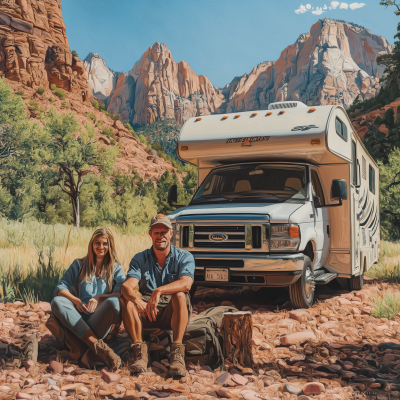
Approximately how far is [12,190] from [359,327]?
25.7 m

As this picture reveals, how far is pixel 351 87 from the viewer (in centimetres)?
14162

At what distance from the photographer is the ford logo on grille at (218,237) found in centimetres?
699

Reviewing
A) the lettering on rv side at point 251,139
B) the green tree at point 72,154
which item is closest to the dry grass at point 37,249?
the lettering on rv side at point 251,139

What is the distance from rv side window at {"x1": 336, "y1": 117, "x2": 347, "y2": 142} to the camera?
8.13 metres

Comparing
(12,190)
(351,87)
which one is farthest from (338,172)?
(351,87)

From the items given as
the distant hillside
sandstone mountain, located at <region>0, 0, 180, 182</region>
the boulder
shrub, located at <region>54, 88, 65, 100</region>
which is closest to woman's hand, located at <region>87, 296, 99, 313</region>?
the boulder

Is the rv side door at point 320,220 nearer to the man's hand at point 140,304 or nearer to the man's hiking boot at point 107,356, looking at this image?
the man's hand at point 140,304

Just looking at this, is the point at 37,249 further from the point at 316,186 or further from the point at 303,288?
the point at 316,186

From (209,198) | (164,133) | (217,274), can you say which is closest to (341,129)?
(209,198)

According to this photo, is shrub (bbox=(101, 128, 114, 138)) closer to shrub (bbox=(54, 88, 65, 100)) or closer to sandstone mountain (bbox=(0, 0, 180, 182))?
sandstone mountain (bbox=(0, 0, 180, 182))

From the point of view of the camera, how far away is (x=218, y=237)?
702cm

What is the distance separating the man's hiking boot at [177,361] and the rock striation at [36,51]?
64639 millimetres

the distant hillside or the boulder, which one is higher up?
the distant hillside

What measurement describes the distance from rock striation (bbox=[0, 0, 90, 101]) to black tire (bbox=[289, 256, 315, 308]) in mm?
62820
